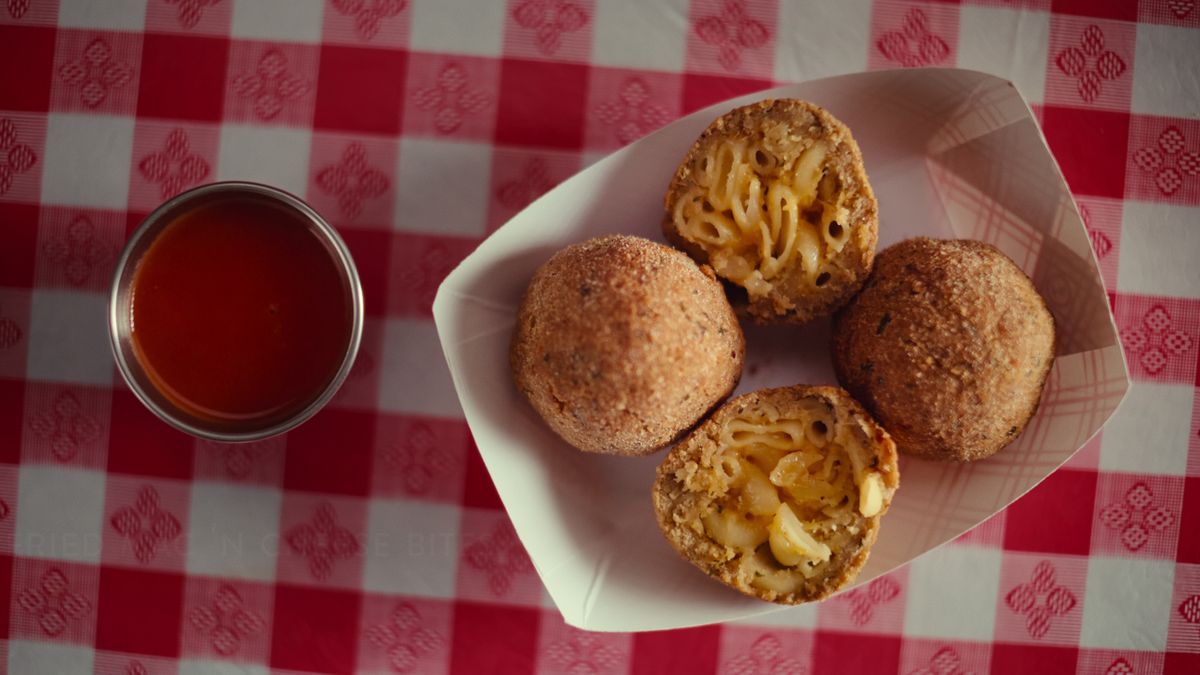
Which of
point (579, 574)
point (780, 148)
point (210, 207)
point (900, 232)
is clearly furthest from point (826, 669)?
point (210, 207)

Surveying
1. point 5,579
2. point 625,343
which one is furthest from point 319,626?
point 625,343

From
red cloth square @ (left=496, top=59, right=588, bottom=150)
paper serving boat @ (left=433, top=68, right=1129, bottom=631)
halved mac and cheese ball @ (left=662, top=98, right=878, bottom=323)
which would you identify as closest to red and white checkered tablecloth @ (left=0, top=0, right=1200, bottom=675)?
red cloth square @ (left=496, top=59, right=588, bottom=150)

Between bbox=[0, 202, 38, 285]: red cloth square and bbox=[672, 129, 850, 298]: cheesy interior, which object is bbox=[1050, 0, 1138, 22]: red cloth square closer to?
bbox=[672, 129, 850, 298]: cheesy interior

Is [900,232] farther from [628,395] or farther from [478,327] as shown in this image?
[478,327]

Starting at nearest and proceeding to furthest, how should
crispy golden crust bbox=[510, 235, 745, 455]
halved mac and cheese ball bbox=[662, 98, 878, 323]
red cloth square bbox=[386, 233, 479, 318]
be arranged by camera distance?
crispy golden crust bbox=[510, 235, 745, 455] → halved mac and cheese ball bbox=[662, 98, 878, 323] → red cloth square bbox=[386, 233, 479, 318]

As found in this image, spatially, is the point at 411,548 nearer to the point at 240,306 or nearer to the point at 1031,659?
the point at 240,306

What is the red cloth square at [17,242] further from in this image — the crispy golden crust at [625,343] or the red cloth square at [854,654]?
the red cloth square at [854,654]
